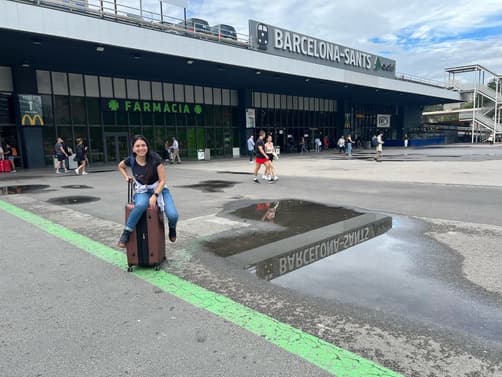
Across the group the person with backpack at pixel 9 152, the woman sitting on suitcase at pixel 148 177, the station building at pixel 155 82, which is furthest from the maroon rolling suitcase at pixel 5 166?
the woman sitting on suitcase at pixel 148 177

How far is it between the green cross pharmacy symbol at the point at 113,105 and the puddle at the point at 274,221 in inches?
811

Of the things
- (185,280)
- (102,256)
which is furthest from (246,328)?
(102,256)

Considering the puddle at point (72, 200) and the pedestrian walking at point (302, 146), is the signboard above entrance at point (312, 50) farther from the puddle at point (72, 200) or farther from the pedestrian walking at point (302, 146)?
the puddle at point (72, 200)

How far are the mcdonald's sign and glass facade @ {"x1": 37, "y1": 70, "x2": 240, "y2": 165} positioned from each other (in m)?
1.31

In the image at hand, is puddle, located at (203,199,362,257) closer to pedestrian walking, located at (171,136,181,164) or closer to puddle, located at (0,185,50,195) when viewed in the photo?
puddle, located at (0,185,50,195)

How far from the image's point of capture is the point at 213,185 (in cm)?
1332

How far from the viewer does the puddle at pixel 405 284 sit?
3.41 meters

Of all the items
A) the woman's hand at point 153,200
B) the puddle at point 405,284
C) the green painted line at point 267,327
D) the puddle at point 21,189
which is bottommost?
the puddle at point 405,284

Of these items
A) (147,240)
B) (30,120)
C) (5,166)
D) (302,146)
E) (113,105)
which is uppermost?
(113,105)

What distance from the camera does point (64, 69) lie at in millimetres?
23812

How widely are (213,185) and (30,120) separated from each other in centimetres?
1480

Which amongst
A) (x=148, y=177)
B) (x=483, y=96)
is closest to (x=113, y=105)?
(x=148, y=177)

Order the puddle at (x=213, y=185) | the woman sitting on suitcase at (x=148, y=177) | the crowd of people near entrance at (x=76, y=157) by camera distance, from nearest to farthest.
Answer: the woman sitting on suitcase at (x=148, y=177) < the puddle at (x=213, y=185) < the crowd of people near entrance at (x=76, y=157)

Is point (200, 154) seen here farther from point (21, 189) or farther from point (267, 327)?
point (267, 327)
